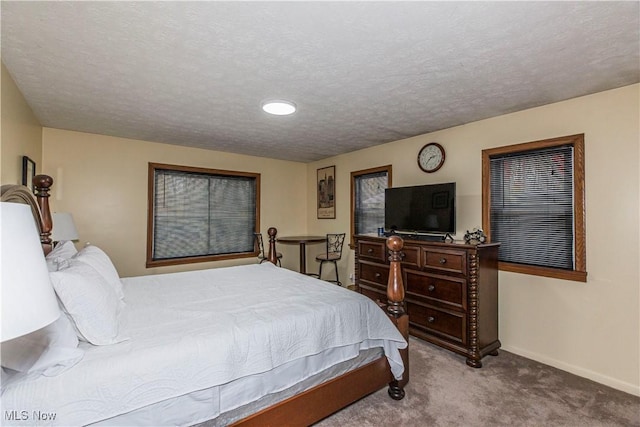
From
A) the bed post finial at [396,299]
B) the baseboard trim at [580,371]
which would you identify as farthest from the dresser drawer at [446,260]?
the baseboard trim at [580,371]

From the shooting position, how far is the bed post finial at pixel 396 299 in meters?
2.19

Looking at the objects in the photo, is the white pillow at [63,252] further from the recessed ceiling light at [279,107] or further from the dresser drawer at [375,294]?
the dresser drawer at [375,294]

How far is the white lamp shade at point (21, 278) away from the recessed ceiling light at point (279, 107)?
2139 mm

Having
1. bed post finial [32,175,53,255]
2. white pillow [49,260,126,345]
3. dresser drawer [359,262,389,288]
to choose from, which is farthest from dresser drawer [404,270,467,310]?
bed post finial [32,175,53,255]

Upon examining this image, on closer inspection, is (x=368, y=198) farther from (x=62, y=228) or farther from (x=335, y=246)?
(x=62, y=228)

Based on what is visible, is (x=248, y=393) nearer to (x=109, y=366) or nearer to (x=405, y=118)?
(x=109, y=366)

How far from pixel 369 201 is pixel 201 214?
8.68 ft

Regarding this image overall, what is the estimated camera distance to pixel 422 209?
3473 millimetres

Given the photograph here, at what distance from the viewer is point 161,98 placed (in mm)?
2623

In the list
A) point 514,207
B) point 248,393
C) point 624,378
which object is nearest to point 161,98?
point 248,393

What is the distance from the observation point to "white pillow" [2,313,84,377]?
1.21 m

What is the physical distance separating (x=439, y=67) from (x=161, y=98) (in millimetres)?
2281

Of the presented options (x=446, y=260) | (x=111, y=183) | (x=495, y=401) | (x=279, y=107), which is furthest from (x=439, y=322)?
(x=111, y=183)

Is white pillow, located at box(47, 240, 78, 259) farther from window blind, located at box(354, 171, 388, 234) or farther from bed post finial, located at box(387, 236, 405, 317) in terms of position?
window blind, located at box(354, 171, 388, 234)
